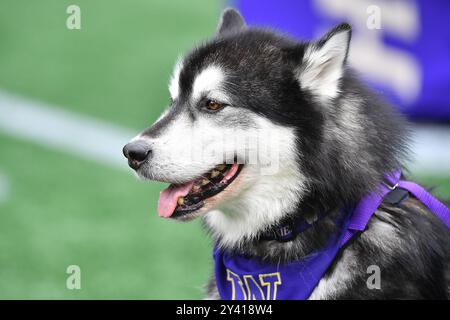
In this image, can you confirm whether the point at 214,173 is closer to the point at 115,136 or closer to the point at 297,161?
the point at 297,161

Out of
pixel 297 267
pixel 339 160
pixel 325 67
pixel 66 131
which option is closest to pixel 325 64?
pixel 325 67

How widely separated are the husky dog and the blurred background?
815mm

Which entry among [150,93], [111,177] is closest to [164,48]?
[150,93]

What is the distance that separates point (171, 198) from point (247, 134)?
19.0 inches

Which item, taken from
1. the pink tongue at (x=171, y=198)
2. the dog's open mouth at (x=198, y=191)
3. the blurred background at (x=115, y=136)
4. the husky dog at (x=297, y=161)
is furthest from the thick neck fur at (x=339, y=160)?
the blurred background at (x=115, y=136)

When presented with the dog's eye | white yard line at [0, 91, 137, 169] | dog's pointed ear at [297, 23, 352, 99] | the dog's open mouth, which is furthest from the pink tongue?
white yard line at [0, 91, 137, 169]

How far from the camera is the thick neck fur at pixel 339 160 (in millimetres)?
3455

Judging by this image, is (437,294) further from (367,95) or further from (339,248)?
(367,95)

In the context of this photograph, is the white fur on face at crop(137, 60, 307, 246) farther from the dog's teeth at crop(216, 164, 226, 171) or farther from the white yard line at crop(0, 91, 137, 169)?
the white yard line at crop(0, 91, 137, 169)

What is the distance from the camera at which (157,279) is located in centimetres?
578

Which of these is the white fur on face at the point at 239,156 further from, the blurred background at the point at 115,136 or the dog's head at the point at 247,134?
the blurred background at the point at 115,136

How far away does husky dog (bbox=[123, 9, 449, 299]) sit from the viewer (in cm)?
346

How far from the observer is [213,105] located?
3.62 meters

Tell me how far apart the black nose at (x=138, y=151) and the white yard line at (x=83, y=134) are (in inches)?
183
